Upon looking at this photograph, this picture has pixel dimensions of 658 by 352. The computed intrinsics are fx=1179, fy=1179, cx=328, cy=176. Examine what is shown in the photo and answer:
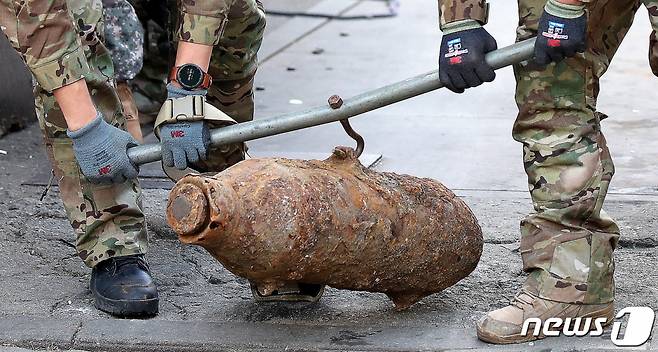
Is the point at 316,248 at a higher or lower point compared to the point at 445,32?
lower

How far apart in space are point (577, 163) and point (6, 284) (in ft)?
5.97

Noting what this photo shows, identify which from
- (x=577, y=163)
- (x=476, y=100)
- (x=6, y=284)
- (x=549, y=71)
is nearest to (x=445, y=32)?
(x=549, y=71)

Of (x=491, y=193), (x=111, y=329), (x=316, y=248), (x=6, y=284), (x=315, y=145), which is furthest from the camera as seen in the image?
(x=315, y=145)

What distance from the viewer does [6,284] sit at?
371cm

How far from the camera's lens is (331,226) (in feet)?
10.0

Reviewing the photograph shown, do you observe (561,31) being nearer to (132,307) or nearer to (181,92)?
(181,92)

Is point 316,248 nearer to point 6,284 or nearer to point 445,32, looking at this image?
point 445,32

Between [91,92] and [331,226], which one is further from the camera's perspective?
[91,92]

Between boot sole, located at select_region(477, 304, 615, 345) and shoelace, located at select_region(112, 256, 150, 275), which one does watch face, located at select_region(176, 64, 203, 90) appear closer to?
shoelace, located at select_region(112, 256, 150, 275)

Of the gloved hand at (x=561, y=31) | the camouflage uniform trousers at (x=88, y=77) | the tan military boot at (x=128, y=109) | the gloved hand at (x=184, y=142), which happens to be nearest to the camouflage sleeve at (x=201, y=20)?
the camouflage uniform trousers at (x=88, y=77)

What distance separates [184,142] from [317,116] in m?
0.37

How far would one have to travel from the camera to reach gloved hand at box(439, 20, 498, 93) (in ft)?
9.87

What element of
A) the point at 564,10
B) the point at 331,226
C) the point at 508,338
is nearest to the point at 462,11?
the point at 564,10

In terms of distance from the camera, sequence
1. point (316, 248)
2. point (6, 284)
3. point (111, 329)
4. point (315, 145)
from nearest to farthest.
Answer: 1. point (316, 248)
2. point (111, 329)
3. point (6, 284)
4. point (315, 145)
